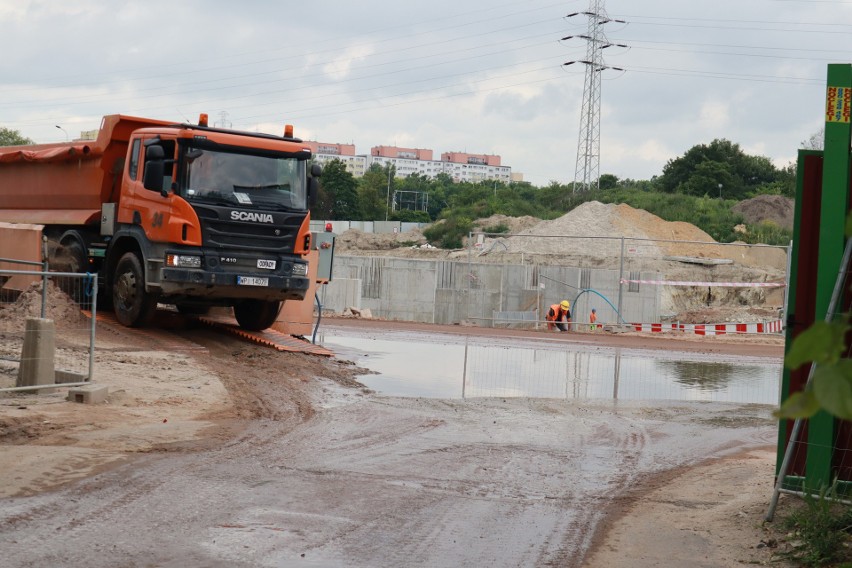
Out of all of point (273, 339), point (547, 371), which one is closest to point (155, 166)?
point (273, 339)

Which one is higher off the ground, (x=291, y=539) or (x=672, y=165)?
(x=672, y=165)

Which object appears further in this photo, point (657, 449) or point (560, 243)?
point (560, 243)

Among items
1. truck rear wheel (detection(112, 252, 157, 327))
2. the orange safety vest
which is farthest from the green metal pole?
the orange safety vest

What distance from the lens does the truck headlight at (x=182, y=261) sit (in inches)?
607

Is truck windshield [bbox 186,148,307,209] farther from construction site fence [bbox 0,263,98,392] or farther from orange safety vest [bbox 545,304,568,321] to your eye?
orange safety vest [bbox 545,304,568,321]

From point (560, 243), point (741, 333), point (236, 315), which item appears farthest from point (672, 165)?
point (236, 315)

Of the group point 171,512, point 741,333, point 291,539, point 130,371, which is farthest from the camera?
point 741,333

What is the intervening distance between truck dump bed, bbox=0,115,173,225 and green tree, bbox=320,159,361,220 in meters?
67.0

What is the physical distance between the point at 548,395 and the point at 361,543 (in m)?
8.26

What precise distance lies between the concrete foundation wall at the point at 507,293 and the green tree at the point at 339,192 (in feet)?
169

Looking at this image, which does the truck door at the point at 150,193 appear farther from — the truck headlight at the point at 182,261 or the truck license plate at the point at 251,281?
the truck license plate at the point at 251,281

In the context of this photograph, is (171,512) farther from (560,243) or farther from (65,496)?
(560,243)

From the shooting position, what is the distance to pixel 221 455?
880cm

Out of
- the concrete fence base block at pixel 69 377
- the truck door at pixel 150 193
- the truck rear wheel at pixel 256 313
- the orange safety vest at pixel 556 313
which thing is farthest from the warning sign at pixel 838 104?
the orange safety vest at pixel 556 313
